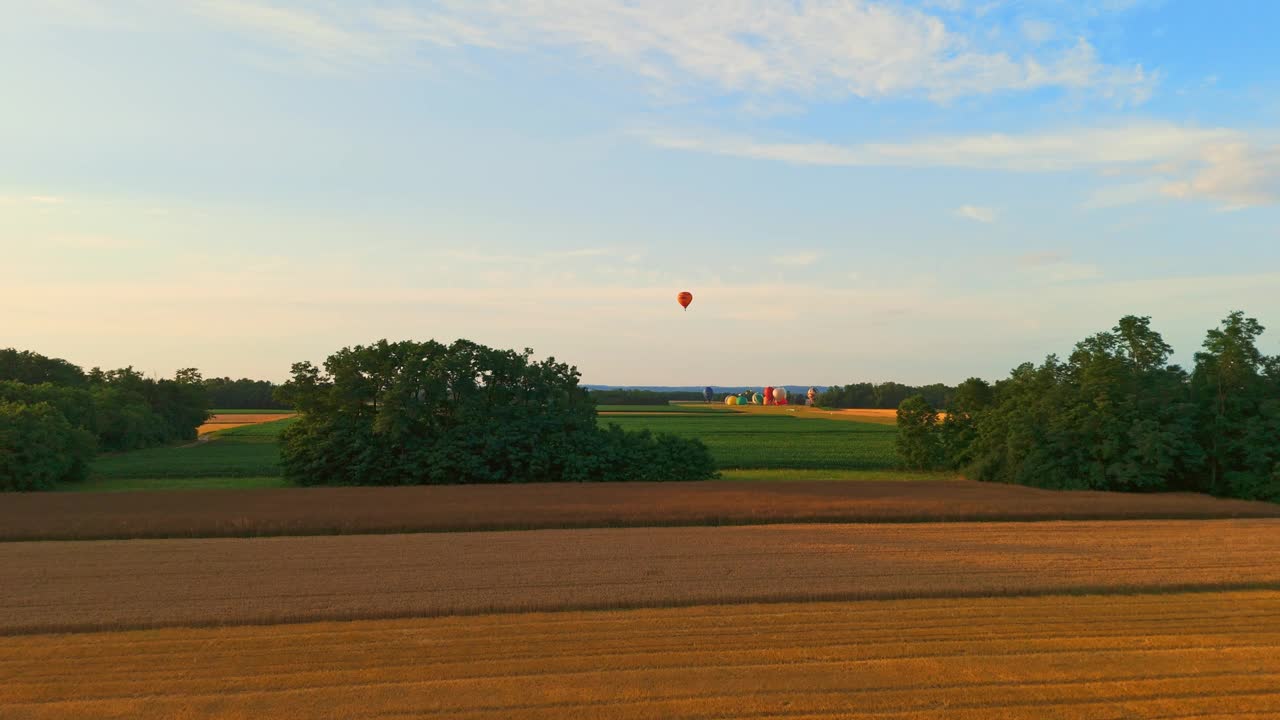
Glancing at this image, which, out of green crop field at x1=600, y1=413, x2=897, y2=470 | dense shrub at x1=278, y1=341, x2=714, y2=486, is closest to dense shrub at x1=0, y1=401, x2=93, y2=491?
dense shrub at x1=278, y1=341, x2=714, y2=486

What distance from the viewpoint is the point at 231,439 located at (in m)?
68.7

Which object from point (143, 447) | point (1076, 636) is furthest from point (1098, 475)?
point (143, 447)

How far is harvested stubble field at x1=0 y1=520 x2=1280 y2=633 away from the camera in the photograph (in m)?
15.2

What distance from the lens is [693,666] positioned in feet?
39.1

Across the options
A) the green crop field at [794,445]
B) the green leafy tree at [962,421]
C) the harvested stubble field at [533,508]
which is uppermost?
the green leafy tree at [962,421]

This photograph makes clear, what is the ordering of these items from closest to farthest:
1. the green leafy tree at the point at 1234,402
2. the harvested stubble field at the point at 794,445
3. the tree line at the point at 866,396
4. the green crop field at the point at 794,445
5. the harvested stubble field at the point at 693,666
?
the harvested stubble field at the point at 693,666
the green leafy tree at the point at 1234,402
the green crop field at the point at 794,445
the harvested stubble field at the point at 794,445
the tree line at the point at 866,396

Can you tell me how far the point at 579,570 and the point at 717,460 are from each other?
1274 inches

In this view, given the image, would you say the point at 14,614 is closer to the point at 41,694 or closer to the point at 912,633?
the point at 41,694

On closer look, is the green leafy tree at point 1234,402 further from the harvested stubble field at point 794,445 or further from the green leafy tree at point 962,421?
the harvested stubble field at point 794,445

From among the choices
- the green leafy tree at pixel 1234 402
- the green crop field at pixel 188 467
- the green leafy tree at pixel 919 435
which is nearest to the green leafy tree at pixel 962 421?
the green leafy tree at pixel 919 435

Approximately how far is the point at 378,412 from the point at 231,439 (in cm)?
3667

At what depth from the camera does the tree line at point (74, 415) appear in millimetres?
35500

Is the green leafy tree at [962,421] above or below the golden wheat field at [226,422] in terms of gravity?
above

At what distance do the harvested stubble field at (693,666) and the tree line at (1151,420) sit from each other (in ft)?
69.0
